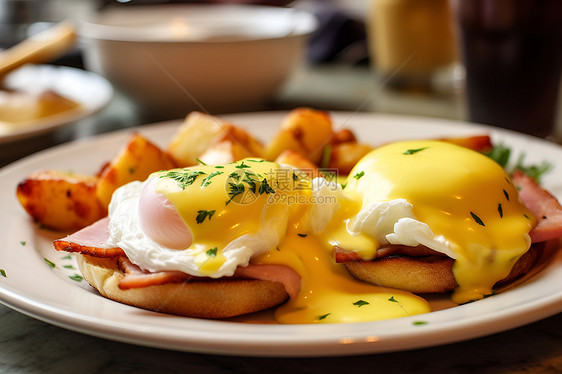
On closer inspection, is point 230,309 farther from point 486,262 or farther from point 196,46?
point 196,46

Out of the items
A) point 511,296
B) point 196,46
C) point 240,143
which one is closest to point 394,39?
point 196,46

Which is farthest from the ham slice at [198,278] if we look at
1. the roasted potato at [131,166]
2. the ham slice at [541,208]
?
the ham slice at [541,208]

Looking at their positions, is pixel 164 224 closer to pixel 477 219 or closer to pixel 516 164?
pixel 477 219

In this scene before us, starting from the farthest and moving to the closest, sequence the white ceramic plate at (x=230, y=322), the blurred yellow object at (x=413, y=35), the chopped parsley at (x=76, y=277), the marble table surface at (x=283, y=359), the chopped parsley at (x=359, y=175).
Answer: the blurred yellow object at (x=413, y=35)
the chopped parsley at (x=359, y=175)
the chopped parsley at (x=76, y=277)
the marble table surface at (x=283, y=359)
the white ceramic plate at (x=230, y=322)

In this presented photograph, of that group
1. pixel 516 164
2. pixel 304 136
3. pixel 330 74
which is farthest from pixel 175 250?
pixel 330 74

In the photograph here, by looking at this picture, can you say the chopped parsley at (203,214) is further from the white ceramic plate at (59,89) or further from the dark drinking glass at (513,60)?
the dark drinking glass at (513,60)

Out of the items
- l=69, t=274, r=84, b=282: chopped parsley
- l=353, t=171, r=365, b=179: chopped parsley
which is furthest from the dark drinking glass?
l=69, t=274, r=84, b=282: chopped parsley
